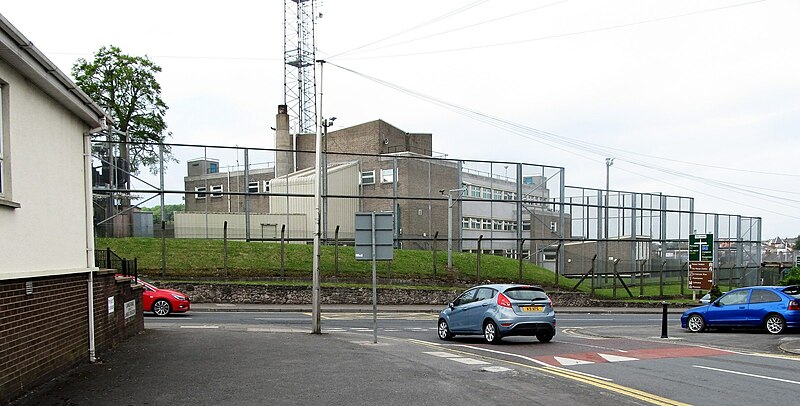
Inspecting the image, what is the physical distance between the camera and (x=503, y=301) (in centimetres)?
1614

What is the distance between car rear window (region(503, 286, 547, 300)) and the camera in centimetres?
1623

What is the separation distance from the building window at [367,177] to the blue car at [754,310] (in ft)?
84.9

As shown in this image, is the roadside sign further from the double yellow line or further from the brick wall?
the brick wall

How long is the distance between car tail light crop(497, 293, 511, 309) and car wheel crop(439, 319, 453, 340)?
7.88 feet

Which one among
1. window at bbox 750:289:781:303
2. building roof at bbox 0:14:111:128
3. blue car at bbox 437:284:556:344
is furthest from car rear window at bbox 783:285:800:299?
building roof at bbox 0:14:111:128

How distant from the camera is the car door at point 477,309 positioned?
1664 centimetres

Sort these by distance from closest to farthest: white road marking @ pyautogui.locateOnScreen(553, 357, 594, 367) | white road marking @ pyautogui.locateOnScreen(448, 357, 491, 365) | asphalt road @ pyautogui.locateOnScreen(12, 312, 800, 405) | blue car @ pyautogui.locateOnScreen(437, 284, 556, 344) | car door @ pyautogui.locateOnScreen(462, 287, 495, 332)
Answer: asphalt road @ pyautogui.locateOnScreen(12, 312, 800, 405) → white road marking @ pyautogui.locateOnScreen(448, 357, 491, 365) → white road marking @ pyautogui.locateOnScreen(553, 357, 594, 367) → blue car @ pyautogui.locateOnScreen(437, 284, 556, 344) → car door @ pyautogui.locateOnScreen(462, 287, 495, 332)

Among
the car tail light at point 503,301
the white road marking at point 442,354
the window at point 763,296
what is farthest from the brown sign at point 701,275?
the white road marking at point 442,354

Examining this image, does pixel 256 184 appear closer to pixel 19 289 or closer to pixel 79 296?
pixel 79 296

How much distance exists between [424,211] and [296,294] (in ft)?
45.2

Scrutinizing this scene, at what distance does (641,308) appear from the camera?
38.7 metres

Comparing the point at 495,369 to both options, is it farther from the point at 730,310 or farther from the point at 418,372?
the point at 730,310

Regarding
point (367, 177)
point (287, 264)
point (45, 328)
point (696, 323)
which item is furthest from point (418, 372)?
point (367, 177)

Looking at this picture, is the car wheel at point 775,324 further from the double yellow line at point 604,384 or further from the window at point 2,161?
the window at point 2,161
